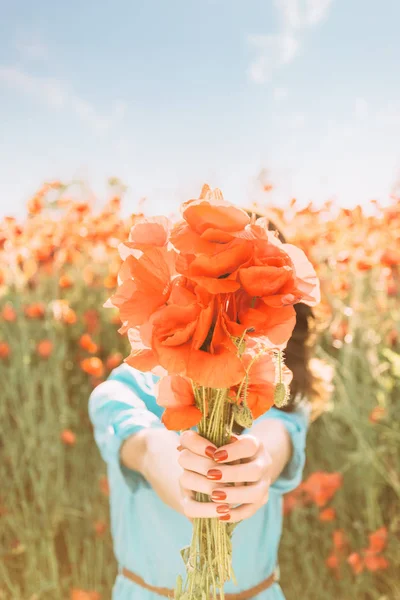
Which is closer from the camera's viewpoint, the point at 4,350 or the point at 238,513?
the point at 238,513

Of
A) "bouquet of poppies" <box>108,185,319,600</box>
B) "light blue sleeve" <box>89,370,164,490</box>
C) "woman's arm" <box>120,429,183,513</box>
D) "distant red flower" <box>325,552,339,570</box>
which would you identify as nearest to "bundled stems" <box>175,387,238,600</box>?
"bouquet of poppies" <box>108,185,319,600</box>

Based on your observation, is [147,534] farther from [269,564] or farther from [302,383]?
[302,383]

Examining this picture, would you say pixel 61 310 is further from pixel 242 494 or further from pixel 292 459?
pixel 242 494

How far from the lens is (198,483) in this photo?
0.76 metres

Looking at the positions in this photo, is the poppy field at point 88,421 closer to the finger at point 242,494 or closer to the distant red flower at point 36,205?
the distant red flower at point 36,205

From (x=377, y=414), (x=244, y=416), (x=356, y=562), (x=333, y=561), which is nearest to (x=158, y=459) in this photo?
(x=244, y=416)

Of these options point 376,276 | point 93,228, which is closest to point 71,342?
point 93,228

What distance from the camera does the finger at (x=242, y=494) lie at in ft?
2.45

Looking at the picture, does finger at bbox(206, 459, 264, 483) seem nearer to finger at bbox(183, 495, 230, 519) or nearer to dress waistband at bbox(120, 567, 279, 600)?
finger at bbox(183, 495, 230, 519)

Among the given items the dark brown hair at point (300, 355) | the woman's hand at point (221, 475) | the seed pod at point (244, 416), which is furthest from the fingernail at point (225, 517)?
the dark brown hair at point (300, 355)

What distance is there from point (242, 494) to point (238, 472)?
0.03 metres

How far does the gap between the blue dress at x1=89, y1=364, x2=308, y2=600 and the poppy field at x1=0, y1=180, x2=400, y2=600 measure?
0.97 m

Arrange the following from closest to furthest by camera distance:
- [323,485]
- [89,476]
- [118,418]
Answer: [118,418] < [323,485] < [89,476]

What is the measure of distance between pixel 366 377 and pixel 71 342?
51.8 inches
